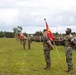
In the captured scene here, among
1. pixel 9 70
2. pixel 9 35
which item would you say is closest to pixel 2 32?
pixel 9 35

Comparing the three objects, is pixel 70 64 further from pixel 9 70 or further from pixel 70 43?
pixel 9 70

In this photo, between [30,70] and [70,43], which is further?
[30,70]

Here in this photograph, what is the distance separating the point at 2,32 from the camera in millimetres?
140250

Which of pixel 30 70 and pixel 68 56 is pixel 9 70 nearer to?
pixel 30 70

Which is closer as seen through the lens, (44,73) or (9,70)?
(44,73)

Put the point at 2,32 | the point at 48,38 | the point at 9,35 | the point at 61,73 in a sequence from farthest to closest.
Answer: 1. the point at 2,32
2. the point at 9,35
3. the point at 48,38
4. the point at 61,73

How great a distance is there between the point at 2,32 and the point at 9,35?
→ 1184 cm

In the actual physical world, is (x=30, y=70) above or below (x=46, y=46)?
below

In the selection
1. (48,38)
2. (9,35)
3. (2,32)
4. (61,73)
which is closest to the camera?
(61,73)

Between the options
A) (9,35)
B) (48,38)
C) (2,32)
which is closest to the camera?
(48,38)

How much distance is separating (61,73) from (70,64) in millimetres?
566

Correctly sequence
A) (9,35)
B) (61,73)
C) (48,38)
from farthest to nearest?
1. (9,35)
2. (48,38)
3. (61,73)

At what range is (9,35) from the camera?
129125mm

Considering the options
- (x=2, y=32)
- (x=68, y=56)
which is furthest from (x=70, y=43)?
(x=2, y=32)
